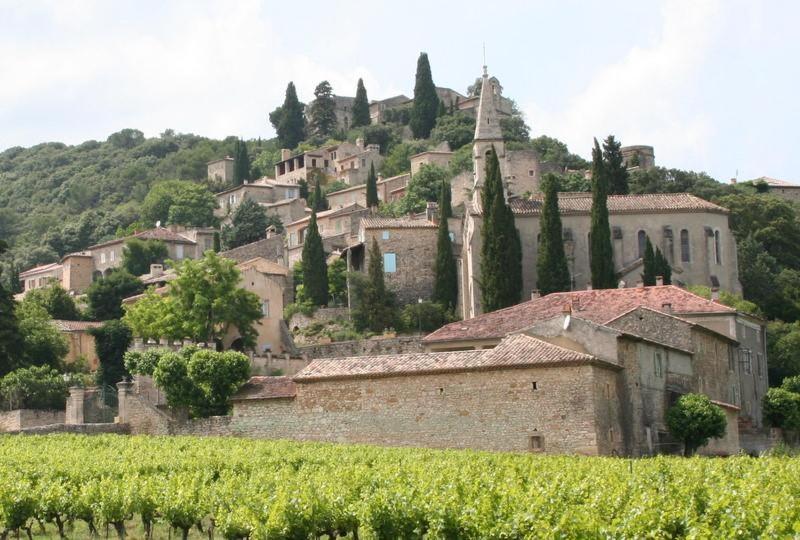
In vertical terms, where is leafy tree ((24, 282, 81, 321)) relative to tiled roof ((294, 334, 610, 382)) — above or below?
above

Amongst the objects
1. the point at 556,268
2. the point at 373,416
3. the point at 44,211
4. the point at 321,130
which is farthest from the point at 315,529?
the point at 44,211

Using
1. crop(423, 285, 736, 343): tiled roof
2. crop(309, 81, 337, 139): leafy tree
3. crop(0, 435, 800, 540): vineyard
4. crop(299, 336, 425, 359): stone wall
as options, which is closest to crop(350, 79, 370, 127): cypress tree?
crop(309, 81, 337, 139): leafy tree

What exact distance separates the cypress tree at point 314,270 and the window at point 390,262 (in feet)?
12.3

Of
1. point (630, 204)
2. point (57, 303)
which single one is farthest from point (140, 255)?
point (630, 204)

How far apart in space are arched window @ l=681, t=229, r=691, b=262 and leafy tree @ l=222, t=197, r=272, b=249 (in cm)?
4438

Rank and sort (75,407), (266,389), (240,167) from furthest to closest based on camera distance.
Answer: (240,167) < (75,407) < (266,389)

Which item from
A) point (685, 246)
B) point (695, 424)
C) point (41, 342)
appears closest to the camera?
point (695, 424)

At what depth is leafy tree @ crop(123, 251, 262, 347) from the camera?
6931 centimetres

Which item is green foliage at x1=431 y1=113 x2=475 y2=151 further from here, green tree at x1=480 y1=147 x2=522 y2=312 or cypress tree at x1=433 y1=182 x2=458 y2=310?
green tree at x1=480 y1=147 x2=522 y2=312

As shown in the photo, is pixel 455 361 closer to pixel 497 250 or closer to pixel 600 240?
pixel 497 250

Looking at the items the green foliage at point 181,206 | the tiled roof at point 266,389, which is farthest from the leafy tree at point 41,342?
the green foliage at point 181,206

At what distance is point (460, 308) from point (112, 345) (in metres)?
19.7

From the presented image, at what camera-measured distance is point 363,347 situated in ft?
234

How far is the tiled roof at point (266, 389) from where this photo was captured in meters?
51.1
